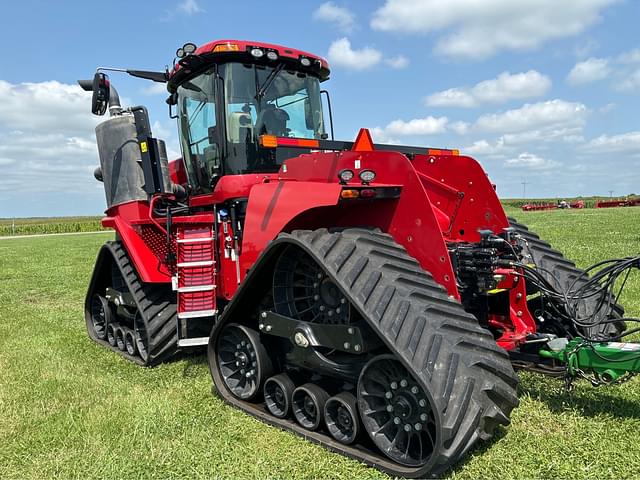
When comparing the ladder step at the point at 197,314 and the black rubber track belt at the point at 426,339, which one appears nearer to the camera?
the black rubber track belt at the point at 426,339

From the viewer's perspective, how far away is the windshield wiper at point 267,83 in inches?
211

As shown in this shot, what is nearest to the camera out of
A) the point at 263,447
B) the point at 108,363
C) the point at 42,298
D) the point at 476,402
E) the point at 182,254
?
the point at 476,402

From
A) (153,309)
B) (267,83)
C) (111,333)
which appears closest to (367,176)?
(267,83)

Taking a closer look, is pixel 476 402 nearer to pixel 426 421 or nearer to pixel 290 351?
pixel 426 421

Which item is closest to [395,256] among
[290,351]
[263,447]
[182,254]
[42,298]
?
[290,351]

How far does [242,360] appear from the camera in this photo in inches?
180

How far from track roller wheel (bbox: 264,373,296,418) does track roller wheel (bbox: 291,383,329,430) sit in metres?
0.08

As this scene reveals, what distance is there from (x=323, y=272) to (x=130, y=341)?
3.69 metres

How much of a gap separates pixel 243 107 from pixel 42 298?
26.2ft

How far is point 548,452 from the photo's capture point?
3371 millimetres

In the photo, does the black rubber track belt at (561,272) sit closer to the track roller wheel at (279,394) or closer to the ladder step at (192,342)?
the track roller wheel at (279,394)

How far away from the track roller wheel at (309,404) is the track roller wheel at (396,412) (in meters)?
0.44

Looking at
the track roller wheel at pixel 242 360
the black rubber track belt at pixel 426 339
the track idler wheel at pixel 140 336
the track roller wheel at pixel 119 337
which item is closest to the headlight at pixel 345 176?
the black rubber track belt at pixel 426 339

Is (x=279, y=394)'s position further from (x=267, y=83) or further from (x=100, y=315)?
(x=100, y=315)
